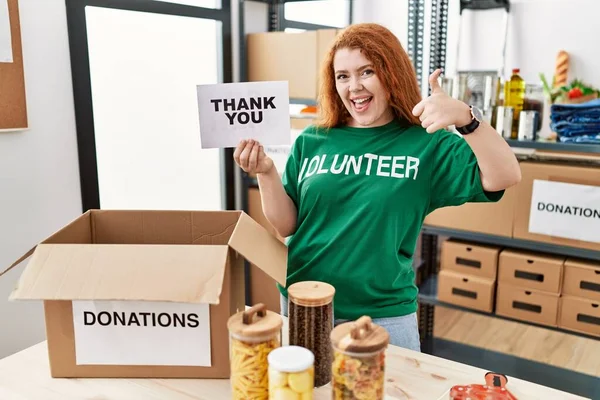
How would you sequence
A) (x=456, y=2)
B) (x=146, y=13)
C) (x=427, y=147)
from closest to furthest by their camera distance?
(x=427, y=147)
(x=146, y=13)
(x=456, y=2)

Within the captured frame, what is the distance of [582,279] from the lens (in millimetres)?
2314

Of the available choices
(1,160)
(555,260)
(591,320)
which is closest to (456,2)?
(555,260)

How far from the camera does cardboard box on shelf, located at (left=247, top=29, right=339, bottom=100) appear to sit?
2746 millimetres

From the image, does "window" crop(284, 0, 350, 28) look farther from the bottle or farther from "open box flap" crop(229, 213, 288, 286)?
"open box flap" crop(229, 213, 288, 286)

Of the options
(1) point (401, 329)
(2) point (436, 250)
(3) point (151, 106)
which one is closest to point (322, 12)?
(3) point (151, 106)

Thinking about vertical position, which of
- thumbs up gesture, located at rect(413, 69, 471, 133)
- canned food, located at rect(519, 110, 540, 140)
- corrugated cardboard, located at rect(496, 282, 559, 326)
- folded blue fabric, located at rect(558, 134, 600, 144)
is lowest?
corrugated cardboard, located at rect(496, 282, 559, 326)

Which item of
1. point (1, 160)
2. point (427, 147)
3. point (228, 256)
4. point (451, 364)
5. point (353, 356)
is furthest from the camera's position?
point (1, 160)

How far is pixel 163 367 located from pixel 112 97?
1.66m

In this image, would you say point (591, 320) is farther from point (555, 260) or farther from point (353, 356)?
point (353, 356)

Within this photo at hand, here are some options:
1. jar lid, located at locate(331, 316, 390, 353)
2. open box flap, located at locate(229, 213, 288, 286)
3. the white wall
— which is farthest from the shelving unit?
jar lid, located at locate(331, 316, 390, 353)

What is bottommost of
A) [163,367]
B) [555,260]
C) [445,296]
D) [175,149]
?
[445,296]

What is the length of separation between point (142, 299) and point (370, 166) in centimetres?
66

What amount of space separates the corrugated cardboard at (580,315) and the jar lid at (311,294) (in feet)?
5.88

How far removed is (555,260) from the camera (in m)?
2.38
